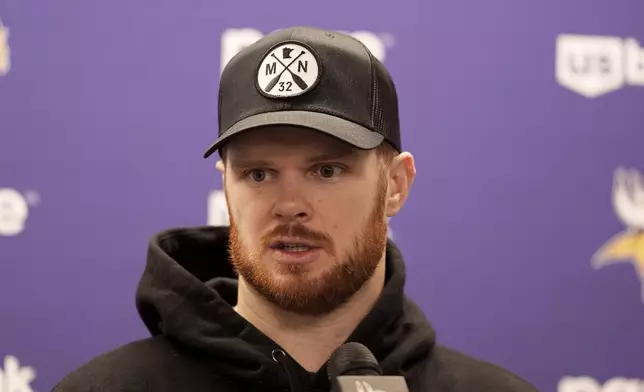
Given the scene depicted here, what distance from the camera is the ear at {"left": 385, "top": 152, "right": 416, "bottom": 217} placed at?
4.31ft

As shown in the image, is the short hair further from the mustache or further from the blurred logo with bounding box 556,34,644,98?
the blurred logo with bounding box 556,34,644,98

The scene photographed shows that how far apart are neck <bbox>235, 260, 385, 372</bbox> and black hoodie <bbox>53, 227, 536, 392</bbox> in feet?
0.16

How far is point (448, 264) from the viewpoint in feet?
5.91

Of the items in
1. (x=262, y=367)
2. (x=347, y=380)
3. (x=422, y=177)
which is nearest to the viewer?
(x=347, y=380)

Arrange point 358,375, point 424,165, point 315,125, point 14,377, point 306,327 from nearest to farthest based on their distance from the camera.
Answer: point 358,375 → point 315,125 → point 306,327 → point 14,377 → point 424,165

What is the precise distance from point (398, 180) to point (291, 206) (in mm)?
238

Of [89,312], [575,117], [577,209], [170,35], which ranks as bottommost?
[89,312]

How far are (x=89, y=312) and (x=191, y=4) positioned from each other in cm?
66

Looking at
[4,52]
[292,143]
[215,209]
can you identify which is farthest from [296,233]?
[4,52]

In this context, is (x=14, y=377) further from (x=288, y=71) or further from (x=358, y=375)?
(x=358, y=375)

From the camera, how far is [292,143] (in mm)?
1187

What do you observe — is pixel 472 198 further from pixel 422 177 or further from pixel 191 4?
pixel 191 4

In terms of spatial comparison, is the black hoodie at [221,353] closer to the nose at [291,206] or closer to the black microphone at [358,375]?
the nose at [291,206]

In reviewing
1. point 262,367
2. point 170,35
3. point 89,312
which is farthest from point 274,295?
point 170,35
